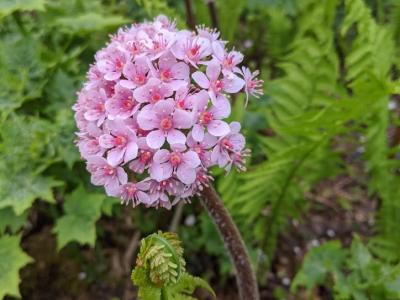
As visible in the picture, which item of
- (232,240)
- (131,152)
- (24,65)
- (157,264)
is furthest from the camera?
(24,65)

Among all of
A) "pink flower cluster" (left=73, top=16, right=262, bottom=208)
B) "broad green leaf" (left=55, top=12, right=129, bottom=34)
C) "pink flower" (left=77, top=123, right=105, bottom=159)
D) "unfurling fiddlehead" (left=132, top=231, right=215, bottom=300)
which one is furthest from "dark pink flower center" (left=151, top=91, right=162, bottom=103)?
"broad green leaf" (left=55, top=12, right=129, bottom=34)

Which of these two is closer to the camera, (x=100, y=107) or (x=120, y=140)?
(x=120, y=140)

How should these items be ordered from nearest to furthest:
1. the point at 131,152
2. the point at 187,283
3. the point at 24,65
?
1. the point at 131,152
2. the point at 187,283
3. the point at 24,65

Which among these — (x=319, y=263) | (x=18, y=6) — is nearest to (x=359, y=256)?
(x=319, y=263)

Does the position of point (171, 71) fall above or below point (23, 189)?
above

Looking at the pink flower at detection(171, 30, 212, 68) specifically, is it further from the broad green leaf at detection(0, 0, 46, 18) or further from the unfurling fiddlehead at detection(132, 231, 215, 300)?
the broad green leaf at detection(0, 0, 46, 18)

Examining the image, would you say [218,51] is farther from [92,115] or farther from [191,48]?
[92,115]

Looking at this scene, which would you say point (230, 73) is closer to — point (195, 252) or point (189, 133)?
point (189, 133)
